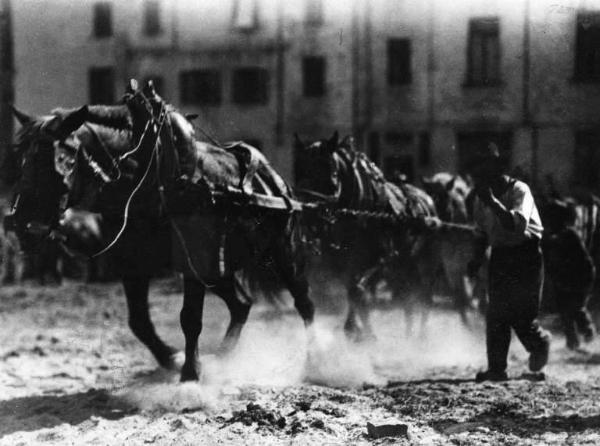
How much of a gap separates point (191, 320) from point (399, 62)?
64.3 ft

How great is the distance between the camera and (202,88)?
26.8 meters

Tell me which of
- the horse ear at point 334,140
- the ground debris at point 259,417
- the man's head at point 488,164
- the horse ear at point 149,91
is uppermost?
the horse ear at point 149,91

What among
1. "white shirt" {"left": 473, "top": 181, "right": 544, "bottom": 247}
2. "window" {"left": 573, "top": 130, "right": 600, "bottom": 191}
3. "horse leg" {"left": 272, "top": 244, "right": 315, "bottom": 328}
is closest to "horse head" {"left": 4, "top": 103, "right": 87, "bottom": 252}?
"horse leg" {"left": 272, "top": 244, "right": 315, "bottom": 328}

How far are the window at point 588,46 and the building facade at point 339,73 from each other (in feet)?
6.21

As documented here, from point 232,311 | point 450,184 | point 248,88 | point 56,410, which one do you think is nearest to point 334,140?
point 232,311

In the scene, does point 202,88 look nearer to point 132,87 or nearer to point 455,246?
point 455,246

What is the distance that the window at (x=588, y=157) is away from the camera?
2006cm

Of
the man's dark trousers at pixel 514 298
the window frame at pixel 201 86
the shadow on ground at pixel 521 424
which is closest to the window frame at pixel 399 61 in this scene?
the window frame at pixel 201 86

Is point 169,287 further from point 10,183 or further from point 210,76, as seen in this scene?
point 210,76

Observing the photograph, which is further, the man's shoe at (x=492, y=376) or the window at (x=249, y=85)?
the window at (x=249, y=85)

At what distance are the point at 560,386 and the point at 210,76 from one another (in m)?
22.0

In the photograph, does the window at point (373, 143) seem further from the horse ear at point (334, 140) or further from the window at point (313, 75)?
the horse ear at point (334, 140)

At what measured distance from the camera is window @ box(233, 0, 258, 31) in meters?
26.1

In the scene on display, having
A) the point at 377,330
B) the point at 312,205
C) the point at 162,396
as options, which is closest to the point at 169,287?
the point at 377,330
